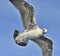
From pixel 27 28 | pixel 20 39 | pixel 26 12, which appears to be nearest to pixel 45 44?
pixel 27 28

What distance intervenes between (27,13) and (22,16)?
44 cm

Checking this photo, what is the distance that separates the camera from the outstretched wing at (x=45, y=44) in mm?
92188

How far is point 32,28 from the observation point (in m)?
91.2

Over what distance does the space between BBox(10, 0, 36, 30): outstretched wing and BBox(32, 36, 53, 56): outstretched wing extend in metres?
1.43

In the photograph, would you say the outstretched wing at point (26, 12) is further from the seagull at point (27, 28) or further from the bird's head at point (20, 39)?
the bird's head at point (20, 39)

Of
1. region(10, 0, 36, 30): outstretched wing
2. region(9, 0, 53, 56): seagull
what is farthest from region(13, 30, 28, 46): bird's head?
region(10, 0, 36, 30): outstretched wing

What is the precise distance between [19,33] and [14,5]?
85.5 inches

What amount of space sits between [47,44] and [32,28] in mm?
2308

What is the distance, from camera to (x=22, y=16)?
91.5 metres

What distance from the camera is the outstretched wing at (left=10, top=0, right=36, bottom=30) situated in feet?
298

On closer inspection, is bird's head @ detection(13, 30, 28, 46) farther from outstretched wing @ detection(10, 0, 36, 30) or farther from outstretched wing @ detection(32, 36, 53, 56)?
outstretched wing @ detection(32, 36, 53, 56)

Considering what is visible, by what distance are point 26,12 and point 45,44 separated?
10.5ft

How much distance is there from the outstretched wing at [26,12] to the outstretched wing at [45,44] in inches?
56.2

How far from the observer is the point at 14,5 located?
90625mm
